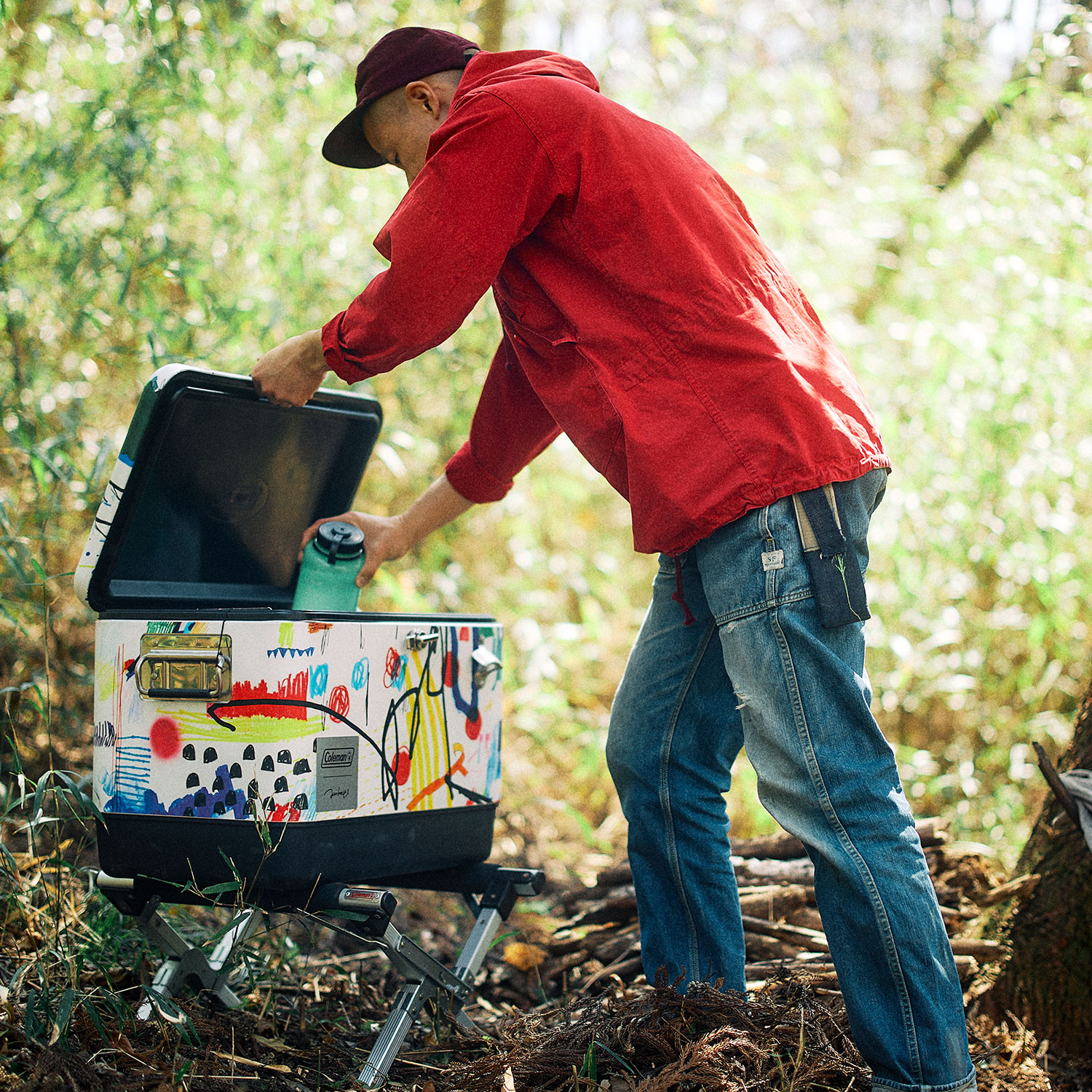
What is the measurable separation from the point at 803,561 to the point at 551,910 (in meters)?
1.69

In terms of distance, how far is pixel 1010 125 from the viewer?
186 inches

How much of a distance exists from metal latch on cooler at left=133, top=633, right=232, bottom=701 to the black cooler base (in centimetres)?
20

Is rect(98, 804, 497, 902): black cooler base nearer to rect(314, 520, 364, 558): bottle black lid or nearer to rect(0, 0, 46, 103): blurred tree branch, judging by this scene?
rect(314, 520, 364, 558): bottle black lid

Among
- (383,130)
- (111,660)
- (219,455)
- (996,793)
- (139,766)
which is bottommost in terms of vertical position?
(996,793)

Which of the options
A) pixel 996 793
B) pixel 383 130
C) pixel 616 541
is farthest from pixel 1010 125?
pixel 383 130

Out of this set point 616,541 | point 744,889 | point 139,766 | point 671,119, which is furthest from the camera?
point 616,541

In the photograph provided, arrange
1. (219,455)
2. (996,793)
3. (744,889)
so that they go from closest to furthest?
(219,455)
(744,889)
(996,793)

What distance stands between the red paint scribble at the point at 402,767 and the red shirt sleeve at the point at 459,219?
65 cm

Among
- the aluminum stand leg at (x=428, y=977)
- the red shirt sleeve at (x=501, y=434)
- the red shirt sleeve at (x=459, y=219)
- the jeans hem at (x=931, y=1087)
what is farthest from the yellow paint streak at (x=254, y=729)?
the jeans hem at (x=931, y=1087)

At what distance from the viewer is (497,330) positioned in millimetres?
3654

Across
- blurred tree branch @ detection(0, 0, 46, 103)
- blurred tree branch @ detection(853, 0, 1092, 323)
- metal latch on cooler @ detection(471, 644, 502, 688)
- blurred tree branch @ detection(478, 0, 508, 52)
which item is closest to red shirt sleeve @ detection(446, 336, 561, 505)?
metal latch on cooler @ detection(471, 644, 502, 688)

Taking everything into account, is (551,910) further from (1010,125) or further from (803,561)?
(1010,125)

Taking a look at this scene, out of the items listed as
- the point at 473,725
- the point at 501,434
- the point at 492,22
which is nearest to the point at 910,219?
the point at 492,22

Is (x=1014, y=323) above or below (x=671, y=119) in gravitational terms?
below
